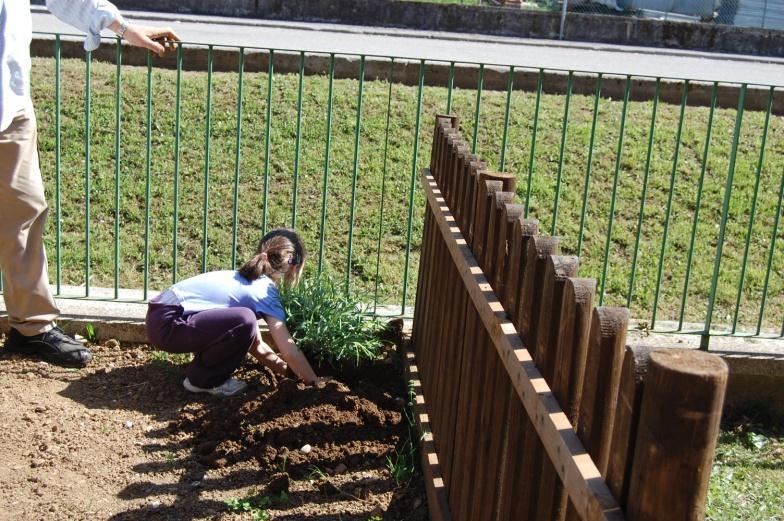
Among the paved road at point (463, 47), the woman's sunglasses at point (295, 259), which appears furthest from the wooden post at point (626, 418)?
the paved road at point (463, 47)

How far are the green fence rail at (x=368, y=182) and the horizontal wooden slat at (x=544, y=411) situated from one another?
7.43 ft

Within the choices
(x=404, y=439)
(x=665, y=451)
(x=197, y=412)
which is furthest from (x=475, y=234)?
(x=665, y=451)

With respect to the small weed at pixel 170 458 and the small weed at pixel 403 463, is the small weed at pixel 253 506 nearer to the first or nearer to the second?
the small weed at pixel 170 458

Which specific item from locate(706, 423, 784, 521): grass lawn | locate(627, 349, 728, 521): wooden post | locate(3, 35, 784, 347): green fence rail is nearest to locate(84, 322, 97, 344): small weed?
locate(3, 35, 784, 347): green fence rail

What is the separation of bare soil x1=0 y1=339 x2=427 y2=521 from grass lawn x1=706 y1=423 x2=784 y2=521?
1.31 meters

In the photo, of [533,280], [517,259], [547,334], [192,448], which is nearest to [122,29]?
[192,448]

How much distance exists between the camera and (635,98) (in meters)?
10.7

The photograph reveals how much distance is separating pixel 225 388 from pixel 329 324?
567 mm

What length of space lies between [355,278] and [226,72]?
14.0 ft

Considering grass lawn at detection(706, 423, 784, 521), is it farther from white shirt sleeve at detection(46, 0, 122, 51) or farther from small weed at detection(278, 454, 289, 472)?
white shirt sleeve at detection(46, 0, 122, 51)

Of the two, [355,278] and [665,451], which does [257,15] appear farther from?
[665,451]

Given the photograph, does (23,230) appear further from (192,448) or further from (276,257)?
→ (192,448)

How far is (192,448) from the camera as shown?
4293mm

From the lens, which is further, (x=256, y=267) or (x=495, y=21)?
(x=495, y=21)
